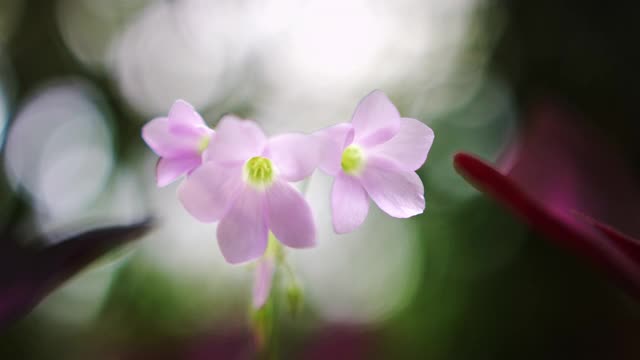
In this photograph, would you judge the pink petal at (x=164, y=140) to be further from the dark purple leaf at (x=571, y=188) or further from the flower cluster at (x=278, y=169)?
the dark purple leaf at (x=571, y=188)

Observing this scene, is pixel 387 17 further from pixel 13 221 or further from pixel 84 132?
pixel 13 221

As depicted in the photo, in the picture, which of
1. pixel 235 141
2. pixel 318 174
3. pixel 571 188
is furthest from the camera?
pixel 318 174

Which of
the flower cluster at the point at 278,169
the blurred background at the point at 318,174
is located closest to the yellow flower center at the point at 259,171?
the flower cluster at the point at 278,169

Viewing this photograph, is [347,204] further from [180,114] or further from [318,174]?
[318,174]

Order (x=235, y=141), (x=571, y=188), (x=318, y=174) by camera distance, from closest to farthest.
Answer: (x=235, y=141) → (x=571, y=188) → (x=318, y=174)

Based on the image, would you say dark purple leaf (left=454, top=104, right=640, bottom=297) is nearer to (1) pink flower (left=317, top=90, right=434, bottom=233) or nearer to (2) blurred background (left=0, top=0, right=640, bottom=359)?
(1) pink flower (left=317, top=90, right=434, bottom=233)

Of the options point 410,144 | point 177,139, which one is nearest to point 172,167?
point 177,139
